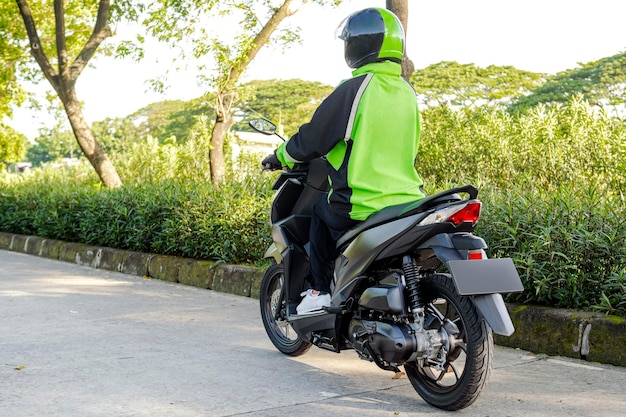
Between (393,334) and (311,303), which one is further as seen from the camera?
(311,303)

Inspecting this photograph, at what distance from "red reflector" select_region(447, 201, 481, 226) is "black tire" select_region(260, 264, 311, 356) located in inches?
62.8

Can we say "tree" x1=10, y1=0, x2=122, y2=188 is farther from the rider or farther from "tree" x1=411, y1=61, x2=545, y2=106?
"tree" x1=411, y1=61, x2=545, y2=106

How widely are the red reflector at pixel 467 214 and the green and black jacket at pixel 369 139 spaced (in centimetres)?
43

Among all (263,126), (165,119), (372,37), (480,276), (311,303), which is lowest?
(311,303)

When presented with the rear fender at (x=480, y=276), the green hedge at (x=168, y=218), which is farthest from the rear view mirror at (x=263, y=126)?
the green hedge at (x=168, y=218)

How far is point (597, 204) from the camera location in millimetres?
5863

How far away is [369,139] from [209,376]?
62.9 inches

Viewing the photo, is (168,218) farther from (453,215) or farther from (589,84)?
(589,84)

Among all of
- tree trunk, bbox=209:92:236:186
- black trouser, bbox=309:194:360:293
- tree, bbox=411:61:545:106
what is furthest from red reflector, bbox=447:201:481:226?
tree, bbox=411:61:545:106

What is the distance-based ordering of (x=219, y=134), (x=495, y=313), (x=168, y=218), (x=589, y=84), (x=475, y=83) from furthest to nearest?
(x=475, y=83)
(x=589, y=84)
(x=219, y=134)
(x=168, y=218)
(x=495, y=313)

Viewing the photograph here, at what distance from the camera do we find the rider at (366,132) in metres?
4.22

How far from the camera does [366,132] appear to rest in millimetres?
4215

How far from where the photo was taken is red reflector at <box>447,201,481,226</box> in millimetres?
3850

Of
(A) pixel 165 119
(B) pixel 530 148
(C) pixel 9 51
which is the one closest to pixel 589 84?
(A) pixel 165 119
